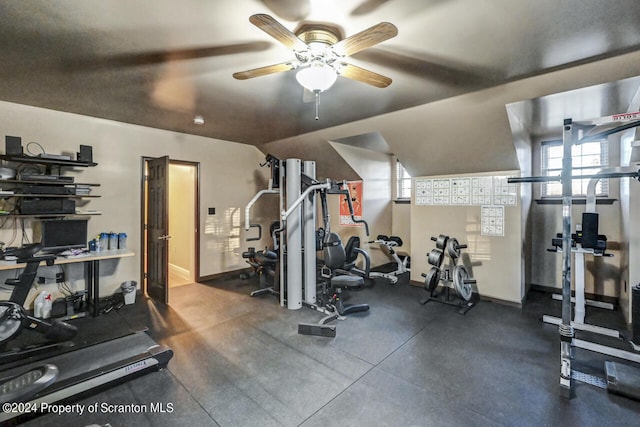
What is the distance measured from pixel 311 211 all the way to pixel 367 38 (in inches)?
100

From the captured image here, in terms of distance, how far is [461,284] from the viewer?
398cm

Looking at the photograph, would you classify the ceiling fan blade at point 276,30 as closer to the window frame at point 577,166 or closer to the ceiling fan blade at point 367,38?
the ceiling fan blade at point 367,38

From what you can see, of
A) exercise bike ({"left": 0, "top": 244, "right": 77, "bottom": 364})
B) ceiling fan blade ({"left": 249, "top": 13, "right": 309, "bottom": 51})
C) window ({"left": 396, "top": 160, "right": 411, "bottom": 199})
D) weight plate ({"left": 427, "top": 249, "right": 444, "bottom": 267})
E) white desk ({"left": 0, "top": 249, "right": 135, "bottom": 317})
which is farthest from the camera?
window ({"left": 396, "top": 160, "right": 411, "bottom": 199})

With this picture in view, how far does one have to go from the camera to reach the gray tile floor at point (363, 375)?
6.47 ft

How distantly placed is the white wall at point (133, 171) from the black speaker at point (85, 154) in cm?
30

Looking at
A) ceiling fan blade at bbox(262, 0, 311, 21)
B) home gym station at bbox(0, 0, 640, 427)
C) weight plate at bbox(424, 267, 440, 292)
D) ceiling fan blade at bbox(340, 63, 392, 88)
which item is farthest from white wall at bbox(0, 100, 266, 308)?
ceiling fan blade at bbox(340, 63, 392, 88)

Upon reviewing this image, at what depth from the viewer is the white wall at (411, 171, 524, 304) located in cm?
405

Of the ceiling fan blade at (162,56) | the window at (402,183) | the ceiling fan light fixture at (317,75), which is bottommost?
the window at (402,183)

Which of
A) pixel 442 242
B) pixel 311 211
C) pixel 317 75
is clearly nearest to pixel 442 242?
pixel 442 242

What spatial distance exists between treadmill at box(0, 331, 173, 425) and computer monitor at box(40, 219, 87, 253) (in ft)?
4.92

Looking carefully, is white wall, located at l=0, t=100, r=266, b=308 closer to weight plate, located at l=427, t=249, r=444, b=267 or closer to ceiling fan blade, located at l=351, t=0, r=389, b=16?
weight plate, located at l=427, t=249, r=444, b=267

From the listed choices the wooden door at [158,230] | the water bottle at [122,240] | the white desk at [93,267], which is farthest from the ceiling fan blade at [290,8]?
the water bottle at [122,240]

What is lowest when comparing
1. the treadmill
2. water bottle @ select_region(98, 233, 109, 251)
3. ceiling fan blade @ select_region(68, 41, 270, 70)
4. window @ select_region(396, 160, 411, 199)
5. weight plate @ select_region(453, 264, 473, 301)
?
the treadmill

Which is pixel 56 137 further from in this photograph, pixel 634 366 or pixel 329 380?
pixel 634 366
